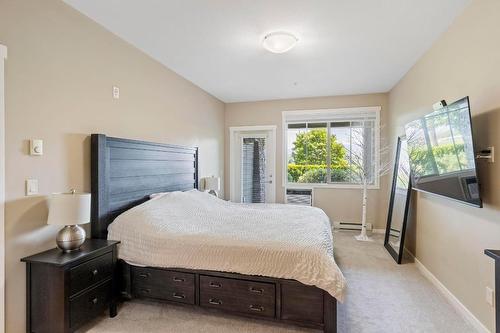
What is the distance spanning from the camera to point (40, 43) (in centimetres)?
206

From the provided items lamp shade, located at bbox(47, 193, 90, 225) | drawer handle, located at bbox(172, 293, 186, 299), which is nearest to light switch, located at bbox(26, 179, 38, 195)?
lamp shade, located at bbox(47, 193, 90, 225)

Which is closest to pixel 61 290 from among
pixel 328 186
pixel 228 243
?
pixel 228 243

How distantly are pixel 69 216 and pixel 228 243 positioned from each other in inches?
47.4

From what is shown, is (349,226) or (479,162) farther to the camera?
(349,226)

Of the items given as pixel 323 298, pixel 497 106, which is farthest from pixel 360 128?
pixel 323 298

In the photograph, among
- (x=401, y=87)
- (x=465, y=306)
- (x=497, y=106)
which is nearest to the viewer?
(x=497, y=106)

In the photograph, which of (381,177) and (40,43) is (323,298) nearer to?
(40,43)

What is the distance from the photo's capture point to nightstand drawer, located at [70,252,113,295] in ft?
6.23

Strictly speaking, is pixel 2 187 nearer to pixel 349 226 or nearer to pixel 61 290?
pixel 61 290

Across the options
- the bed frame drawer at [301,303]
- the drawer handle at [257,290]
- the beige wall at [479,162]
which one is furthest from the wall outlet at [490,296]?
the drawer handle at [257,290]

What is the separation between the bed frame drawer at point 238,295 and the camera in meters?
2.09

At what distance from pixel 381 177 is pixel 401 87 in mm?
1697

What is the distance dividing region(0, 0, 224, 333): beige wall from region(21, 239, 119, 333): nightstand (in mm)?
90

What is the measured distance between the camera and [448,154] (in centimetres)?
227
